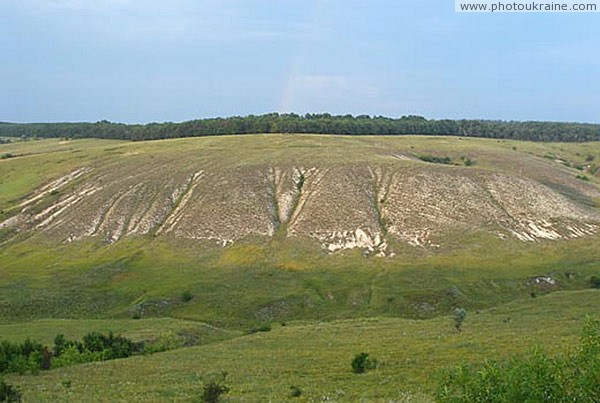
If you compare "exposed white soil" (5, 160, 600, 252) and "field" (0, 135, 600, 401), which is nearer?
"field" (0, 135, 600, 401)

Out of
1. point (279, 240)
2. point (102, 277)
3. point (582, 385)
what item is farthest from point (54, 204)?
point (582, 385)

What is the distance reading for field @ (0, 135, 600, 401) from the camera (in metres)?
35.3

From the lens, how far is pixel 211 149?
148500 mm

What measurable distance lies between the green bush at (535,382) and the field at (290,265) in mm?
9282

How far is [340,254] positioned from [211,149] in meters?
68.2

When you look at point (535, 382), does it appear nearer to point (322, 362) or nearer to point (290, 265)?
point (322, 362)

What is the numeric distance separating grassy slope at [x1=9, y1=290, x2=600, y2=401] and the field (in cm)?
21

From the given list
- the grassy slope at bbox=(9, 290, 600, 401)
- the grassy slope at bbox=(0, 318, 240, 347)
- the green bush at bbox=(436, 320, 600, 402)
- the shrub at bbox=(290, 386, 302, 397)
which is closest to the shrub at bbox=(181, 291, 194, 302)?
the grassy slope at bbox=(0, 318, 240, 347)

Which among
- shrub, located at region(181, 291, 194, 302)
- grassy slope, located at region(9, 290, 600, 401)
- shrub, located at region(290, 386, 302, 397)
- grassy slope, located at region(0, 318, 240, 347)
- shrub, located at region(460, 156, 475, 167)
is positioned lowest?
shrub, located at region(181, 291, 194, 302)

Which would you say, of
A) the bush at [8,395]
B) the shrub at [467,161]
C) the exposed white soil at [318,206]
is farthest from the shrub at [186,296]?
the shrub at [467,161]

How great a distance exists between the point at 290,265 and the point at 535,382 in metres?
70.3

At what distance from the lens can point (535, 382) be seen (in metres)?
15.0

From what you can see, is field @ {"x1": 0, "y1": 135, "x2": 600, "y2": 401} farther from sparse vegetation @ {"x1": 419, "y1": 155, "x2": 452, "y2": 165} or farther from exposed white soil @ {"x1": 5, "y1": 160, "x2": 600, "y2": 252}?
sparse vegetation @ {"x1": 419, "y1": 155, "x2": 452, "y2": 165}

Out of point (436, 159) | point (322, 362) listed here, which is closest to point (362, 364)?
point (322, 362)
